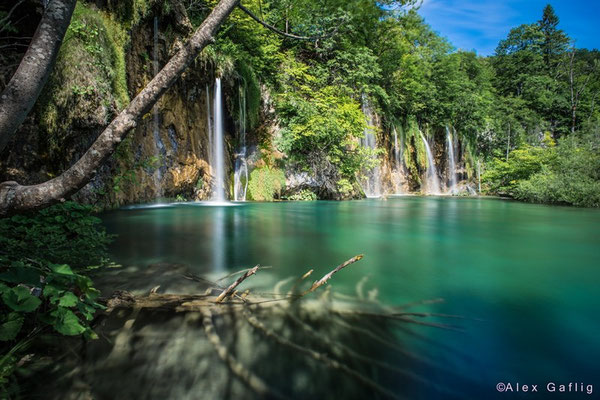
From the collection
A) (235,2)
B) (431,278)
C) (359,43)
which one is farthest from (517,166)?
(235,2)

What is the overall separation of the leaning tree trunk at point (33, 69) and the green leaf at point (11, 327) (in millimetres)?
971

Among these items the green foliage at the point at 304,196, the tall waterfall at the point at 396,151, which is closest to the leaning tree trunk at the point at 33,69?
the green foliage at the point at 304,196

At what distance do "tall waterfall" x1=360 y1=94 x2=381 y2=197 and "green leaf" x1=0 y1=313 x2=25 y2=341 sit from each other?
20080 mm

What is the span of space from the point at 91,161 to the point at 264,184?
45.0 ft

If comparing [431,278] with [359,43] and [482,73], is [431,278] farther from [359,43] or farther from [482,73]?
[482,73]

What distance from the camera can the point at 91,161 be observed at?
6.24 ft

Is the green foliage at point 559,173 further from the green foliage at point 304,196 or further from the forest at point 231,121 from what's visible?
the green foliage at point 304,196

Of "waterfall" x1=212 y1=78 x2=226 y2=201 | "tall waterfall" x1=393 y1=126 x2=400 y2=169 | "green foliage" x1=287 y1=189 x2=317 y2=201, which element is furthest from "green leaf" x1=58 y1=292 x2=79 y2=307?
"tall waterfall" x1=393 y1=126 x2=400 y2=169

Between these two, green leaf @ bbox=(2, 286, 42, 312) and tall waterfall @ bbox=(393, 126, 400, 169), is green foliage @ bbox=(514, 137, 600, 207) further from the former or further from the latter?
green leaf @ bbox=(2, 286, 42, 312)

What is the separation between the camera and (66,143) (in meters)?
7.00

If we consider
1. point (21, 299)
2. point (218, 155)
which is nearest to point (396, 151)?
A: point (218, 155)

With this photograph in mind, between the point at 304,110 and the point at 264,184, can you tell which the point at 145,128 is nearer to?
the point at 264,184

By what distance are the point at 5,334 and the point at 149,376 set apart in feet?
2.54

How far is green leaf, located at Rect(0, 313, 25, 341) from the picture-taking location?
5.00 feet
